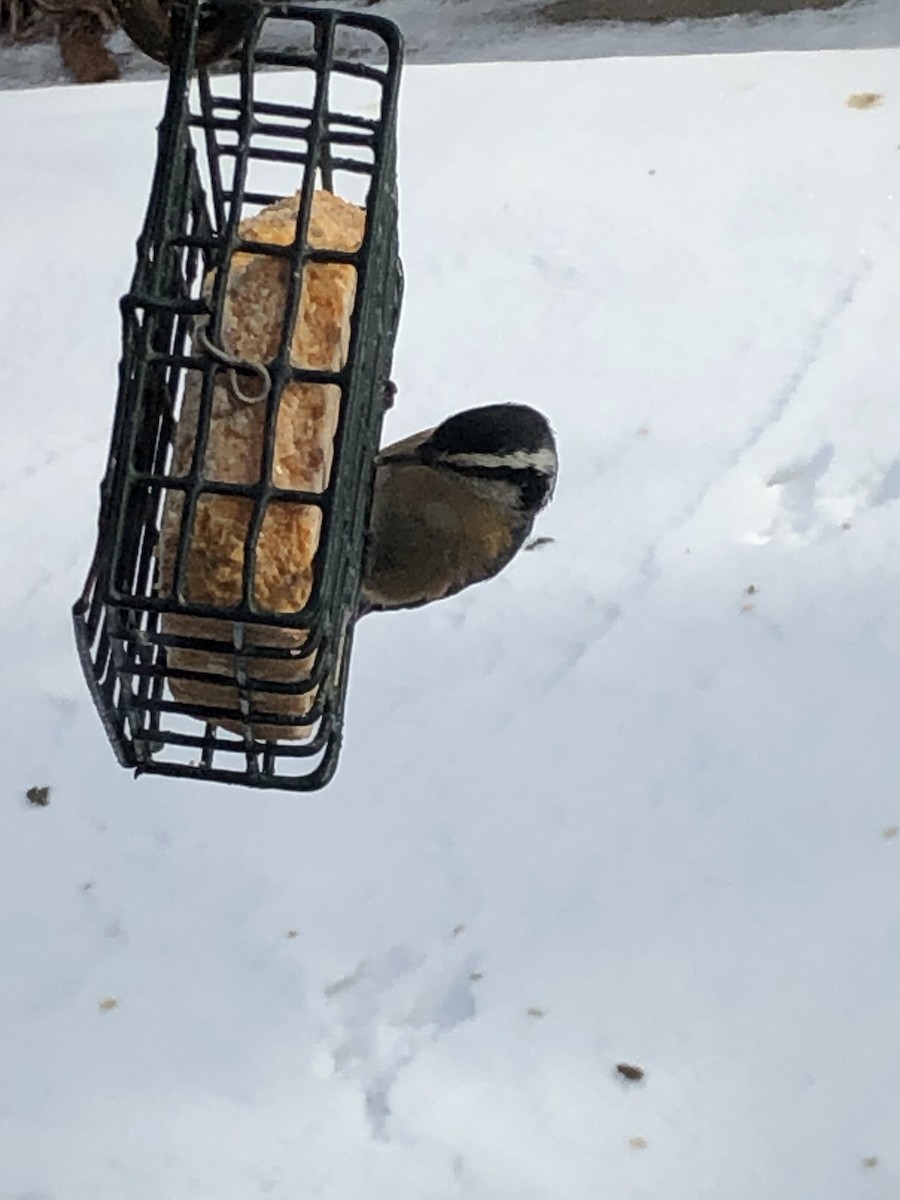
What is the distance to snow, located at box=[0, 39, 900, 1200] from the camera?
4.69ft

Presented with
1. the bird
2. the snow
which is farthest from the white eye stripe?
the snow

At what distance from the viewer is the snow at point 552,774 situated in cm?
143

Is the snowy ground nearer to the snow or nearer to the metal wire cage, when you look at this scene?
the snow

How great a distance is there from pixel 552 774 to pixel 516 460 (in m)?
0.52

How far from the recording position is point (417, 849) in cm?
156

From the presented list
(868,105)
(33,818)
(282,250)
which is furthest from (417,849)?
(868,105)

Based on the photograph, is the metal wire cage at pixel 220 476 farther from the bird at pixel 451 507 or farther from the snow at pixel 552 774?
the snow at pixel 552 774

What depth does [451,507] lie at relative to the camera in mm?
1242

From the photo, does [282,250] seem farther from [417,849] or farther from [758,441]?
[758,441]

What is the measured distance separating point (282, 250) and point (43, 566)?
0.94 metres

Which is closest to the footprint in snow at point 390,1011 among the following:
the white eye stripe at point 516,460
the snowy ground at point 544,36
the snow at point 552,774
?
the snow at point 552,774

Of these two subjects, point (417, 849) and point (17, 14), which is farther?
point (17, 14)

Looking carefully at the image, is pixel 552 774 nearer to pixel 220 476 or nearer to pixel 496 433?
pixel 496 433

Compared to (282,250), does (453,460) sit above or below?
below
